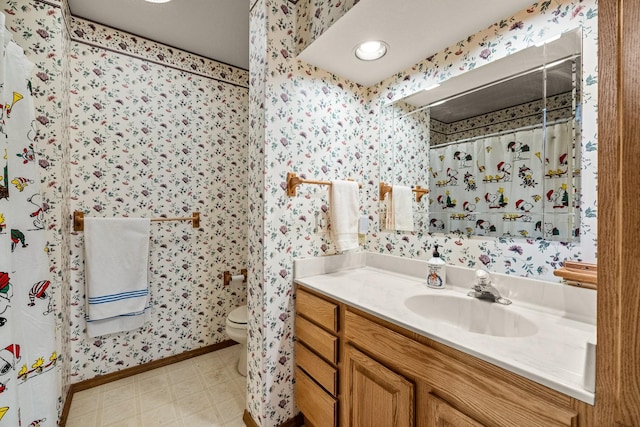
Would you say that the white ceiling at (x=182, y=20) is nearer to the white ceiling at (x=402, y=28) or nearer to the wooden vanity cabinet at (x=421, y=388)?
the white ceiling at (x=402, y=28)

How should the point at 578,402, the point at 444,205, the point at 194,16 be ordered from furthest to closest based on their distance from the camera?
the point at 194,16 < the point at 444,205 < the point at 578,402

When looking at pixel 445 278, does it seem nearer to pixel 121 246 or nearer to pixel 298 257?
pixel 298 257

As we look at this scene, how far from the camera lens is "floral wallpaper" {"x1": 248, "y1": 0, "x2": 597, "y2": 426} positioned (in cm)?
124

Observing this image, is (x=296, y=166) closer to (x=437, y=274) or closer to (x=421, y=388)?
(x=437, y=274)

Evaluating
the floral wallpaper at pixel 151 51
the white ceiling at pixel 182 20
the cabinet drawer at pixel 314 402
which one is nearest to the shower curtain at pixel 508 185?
the cabinet drawer at pixel 314 402

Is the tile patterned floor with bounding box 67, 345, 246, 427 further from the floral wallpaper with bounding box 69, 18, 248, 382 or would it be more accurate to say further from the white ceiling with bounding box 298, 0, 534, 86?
the white ceiling with bounding box 298, 0, 534, 86

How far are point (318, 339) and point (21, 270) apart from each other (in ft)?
3.55

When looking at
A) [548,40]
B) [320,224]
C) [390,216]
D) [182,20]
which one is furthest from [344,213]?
[182,20]

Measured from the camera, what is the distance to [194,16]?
1.85 meters

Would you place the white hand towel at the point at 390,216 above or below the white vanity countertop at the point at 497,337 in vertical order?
above

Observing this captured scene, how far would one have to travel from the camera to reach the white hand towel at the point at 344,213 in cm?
156

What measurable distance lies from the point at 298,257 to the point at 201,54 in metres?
1.91

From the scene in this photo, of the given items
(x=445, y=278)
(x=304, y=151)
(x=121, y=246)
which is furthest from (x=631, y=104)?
(x=121, y=246)

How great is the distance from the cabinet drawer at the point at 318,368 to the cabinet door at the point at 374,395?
76mm
